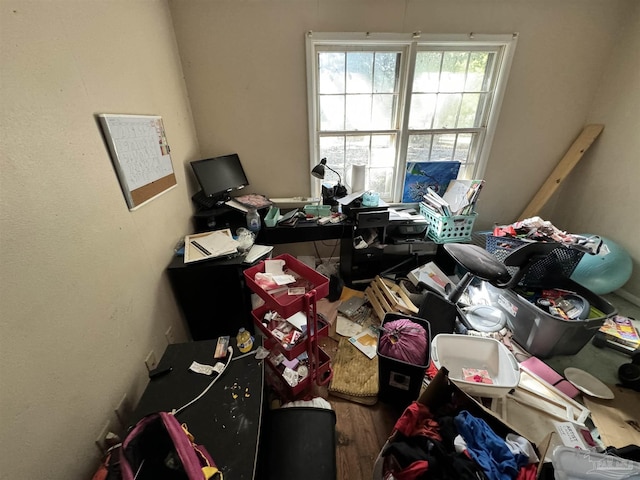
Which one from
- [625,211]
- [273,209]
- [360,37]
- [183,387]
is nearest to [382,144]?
[360,37]

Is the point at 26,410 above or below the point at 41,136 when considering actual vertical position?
below

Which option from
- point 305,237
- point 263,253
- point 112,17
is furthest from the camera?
point 305,237

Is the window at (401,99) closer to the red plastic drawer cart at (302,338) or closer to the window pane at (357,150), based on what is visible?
the window pane at (357,150)

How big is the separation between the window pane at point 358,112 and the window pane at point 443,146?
0.71m

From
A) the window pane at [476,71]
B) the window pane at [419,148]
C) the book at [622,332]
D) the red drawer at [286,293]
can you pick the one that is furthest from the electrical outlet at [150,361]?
the window pane at [476,71]

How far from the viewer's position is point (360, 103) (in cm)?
232

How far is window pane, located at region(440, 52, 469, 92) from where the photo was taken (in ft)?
7.32

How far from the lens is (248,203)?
2.14 m

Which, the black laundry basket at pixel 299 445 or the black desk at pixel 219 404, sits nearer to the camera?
the black desk at pixel 219 404

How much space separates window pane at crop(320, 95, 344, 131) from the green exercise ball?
238 centimetres

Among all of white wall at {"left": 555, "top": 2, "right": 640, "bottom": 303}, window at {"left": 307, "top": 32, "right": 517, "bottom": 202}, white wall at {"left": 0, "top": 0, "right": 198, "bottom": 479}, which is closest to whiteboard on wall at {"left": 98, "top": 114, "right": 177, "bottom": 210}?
white wall at {"left": 0, "top": 0, "right": 198, "bottom": 479}

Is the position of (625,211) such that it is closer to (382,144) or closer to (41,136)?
(382,144)

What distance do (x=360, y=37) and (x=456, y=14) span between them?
2.56ft

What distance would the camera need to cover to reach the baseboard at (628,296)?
2.22 meters
